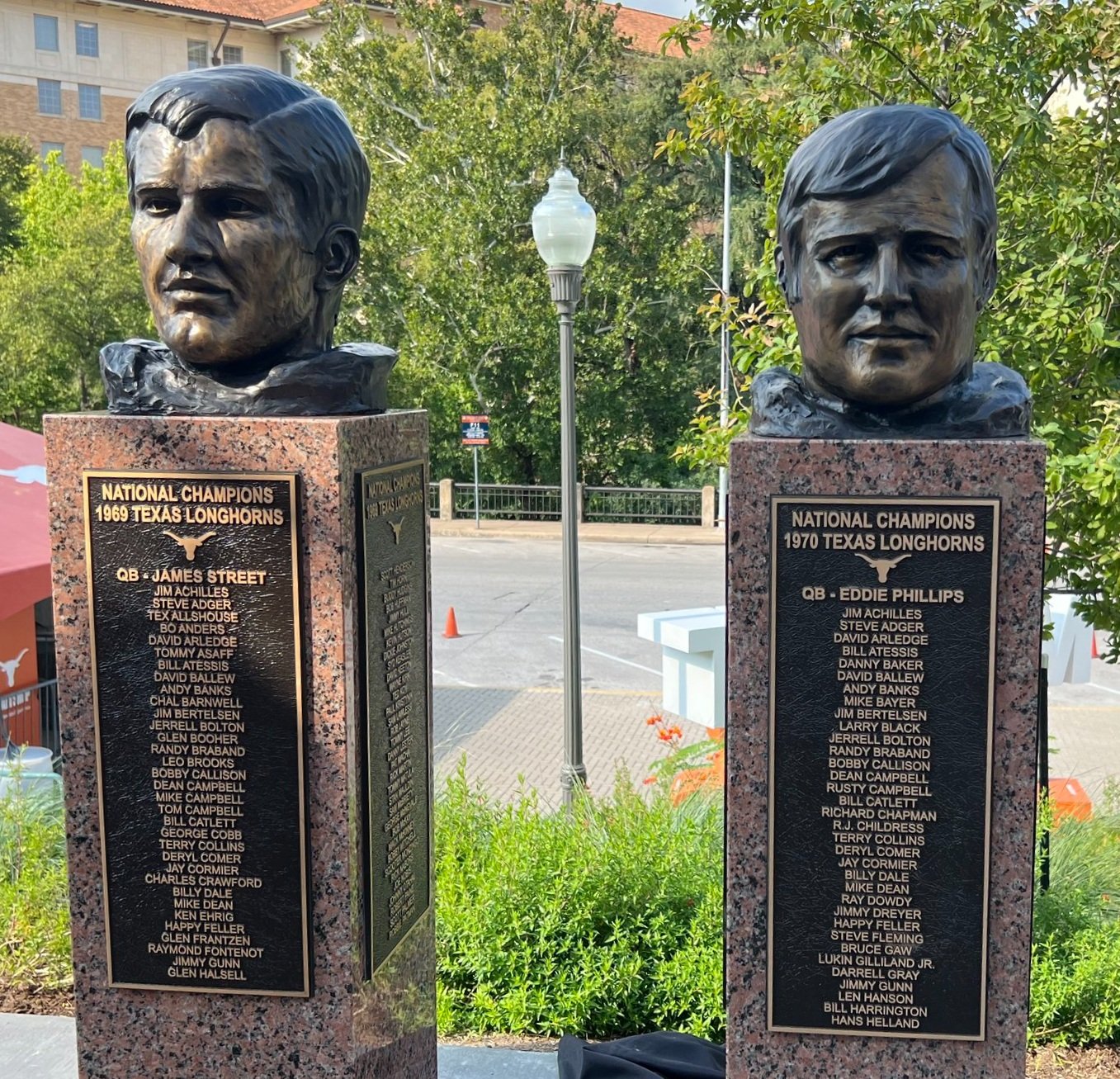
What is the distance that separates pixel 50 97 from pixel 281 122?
173 ft

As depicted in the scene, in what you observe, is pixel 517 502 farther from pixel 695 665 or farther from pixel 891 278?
pixel 891 278

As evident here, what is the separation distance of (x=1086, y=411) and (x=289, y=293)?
14.6ft

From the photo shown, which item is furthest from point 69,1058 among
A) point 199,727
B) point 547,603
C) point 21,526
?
point 547,603

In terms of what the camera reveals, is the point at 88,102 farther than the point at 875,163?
Yes

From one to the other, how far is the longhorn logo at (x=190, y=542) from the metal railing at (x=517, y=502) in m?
24.1

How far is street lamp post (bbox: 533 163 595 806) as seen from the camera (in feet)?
26.5

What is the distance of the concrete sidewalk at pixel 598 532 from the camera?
2612 centimetres

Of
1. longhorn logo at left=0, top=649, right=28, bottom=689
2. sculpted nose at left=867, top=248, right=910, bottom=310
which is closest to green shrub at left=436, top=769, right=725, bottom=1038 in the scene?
sculpted nose at left=867, top=248, right=910, bottom=310

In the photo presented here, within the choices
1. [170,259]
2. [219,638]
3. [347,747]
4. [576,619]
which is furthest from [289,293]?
[576,619]

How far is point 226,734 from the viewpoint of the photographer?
3805 millimetres

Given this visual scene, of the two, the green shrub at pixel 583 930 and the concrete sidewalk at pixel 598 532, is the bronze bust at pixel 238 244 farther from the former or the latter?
the concrete sidewalk at pixel 598 532

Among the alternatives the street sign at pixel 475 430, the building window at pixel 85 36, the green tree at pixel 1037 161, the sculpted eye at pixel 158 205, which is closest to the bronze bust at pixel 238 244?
the sculpted eye at pixel 158 205

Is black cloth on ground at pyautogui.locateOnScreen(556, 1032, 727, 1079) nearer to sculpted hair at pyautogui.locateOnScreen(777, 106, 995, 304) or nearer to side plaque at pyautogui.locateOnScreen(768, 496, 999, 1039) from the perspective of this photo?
side plaque at pyautogui.locateOnScreen(768, 496, 999, 1039)

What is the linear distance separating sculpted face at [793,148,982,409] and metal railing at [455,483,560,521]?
24.3 metres
